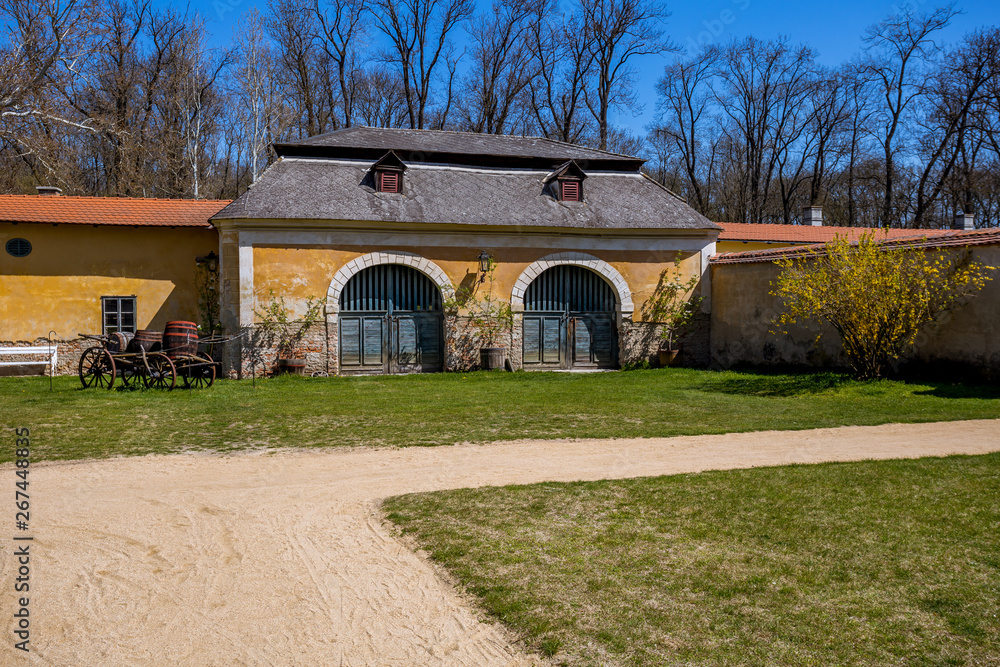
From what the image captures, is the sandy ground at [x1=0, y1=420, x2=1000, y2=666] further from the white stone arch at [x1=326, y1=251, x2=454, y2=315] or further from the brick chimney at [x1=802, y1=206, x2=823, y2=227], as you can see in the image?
the brick chimney at [x1=802, y1=206, x2=823, y2=227]

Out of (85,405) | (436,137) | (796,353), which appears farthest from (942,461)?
(436,137)

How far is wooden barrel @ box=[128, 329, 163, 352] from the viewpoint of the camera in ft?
46.5

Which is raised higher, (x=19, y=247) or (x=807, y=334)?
(x=19, y=247)

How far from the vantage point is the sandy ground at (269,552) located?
3750 mm

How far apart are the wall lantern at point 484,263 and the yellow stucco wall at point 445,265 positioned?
13 cm

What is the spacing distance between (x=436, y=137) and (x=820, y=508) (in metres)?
17.0

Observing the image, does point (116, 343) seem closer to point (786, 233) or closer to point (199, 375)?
point (199, 375)

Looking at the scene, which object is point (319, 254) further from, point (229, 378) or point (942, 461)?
point (942, 461)

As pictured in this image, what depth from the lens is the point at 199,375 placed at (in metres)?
14.7

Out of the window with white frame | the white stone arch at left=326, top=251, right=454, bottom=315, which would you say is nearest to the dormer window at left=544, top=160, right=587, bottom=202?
the white stone arch at left=326, top=251, right=454, bottom=315

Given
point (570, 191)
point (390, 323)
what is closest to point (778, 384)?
point (570, 191)

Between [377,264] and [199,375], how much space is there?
480 centimetres

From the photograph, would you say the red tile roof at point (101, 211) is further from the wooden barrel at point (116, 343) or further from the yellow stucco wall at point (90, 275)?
the wooden barrel at point (116, 343)

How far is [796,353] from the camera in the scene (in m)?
17.2
